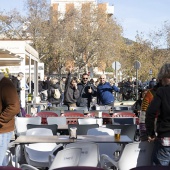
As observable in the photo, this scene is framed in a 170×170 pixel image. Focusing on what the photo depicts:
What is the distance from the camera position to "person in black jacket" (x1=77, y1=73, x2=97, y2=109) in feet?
50.7

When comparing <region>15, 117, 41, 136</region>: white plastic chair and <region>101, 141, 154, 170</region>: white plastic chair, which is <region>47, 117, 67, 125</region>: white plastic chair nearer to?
<region>15, 117, 41, 136</region>: white plastic chair

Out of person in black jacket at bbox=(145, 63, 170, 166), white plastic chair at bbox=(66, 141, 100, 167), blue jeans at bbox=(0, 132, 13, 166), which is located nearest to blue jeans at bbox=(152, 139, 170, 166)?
person in black jacket at bbox=(145, 63, 170, 166)

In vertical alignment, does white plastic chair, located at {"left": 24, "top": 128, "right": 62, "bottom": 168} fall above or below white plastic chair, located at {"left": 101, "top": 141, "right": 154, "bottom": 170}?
below

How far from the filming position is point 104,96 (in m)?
15.2

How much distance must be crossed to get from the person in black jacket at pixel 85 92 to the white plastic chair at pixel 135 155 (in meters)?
8.71

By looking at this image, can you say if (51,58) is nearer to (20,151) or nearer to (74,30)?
(74,30)

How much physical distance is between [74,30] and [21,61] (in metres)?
31.6

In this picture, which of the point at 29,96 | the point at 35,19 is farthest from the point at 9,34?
the point at 29,96

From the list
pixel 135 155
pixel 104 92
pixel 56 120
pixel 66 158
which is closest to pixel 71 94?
pixel 104 92

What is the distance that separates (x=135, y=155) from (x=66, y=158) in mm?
1036

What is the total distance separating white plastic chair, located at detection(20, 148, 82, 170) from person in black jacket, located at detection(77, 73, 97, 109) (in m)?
9.22

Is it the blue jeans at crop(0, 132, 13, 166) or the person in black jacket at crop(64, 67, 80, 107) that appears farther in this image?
the person in black jacket at crop(64, 67, 80, 107)

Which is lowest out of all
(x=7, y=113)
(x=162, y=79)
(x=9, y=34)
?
(x=7, y=113)

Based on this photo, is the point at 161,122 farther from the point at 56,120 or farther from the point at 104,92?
the point at 104,92
